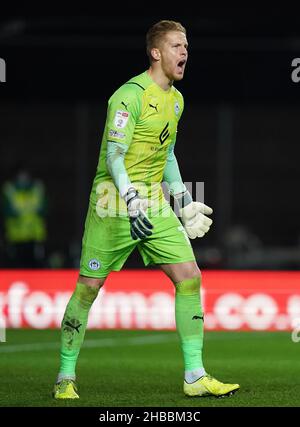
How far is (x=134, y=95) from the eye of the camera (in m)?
7.61

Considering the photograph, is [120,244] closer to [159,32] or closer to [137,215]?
[137,215]

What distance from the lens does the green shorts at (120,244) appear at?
7773 millimetres

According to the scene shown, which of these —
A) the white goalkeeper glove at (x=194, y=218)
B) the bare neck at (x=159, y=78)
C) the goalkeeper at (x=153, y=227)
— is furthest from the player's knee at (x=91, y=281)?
the bare neck at (x=159, y=78)

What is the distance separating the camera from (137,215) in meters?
7.39

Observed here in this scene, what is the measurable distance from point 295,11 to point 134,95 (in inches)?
359

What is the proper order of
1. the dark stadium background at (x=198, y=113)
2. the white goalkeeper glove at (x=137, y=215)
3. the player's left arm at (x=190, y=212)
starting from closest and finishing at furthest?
the white goalkeeper glove at (x=137, y=215), the player's left arm at (x=190, y=212), the dark stadium background at (x=198, y=113)

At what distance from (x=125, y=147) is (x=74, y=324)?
111 centimetres

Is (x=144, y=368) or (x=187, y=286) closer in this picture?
(x=187, y=286)

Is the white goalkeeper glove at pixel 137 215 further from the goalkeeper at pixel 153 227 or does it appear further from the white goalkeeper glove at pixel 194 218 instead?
the white goalkeeper glove at pixel 194 218

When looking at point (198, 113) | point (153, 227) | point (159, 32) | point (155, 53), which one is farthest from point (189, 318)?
point (198, 113)

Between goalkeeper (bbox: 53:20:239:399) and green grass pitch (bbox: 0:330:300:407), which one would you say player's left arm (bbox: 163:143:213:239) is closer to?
goalkeeper (bbox: 53:20:239:399)

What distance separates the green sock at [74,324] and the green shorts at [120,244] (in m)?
0.11
